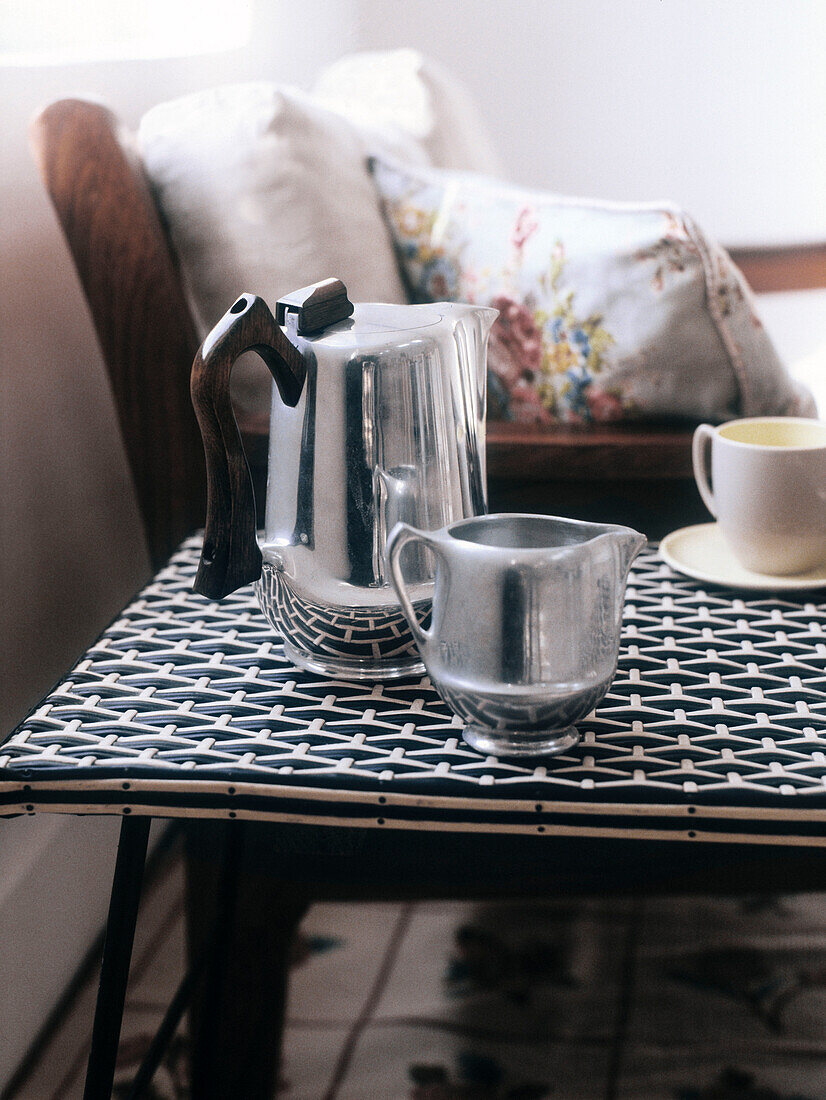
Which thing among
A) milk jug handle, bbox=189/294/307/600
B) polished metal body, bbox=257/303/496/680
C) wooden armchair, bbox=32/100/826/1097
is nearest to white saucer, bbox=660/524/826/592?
wooden armchair, bbox=32/100/826/1097

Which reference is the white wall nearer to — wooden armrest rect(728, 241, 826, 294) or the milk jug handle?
wooden armrest rect(728, 241, 826, 294)

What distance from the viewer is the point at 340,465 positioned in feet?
1.94

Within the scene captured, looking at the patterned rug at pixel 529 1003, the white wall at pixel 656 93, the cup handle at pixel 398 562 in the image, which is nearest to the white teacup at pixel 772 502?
the cup handle at pixel 398 562

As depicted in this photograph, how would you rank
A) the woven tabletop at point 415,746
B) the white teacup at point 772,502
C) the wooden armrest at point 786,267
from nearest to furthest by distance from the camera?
the woven tabletop at point 415,746
the white teacup at point 772,502
the wooden armrest at point 786,267

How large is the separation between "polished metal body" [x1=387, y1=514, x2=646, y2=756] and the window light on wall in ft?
2.78

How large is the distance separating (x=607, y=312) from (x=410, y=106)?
71 cm

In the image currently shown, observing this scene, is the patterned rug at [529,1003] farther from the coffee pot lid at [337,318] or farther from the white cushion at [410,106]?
the white cushion at [410,106]

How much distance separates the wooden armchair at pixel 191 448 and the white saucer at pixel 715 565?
109mm

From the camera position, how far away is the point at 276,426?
0.63m

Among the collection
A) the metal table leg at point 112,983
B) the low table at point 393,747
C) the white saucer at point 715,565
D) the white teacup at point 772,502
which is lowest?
the metal table leg at point 112,983

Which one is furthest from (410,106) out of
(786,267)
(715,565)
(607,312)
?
(786,267)

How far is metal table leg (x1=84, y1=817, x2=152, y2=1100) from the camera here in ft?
1.87

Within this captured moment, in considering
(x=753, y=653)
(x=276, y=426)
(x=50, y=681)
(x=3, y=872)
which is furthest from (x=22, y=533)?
(x=753, y=653)

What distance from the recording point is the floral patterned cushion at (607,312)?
3.05ft
